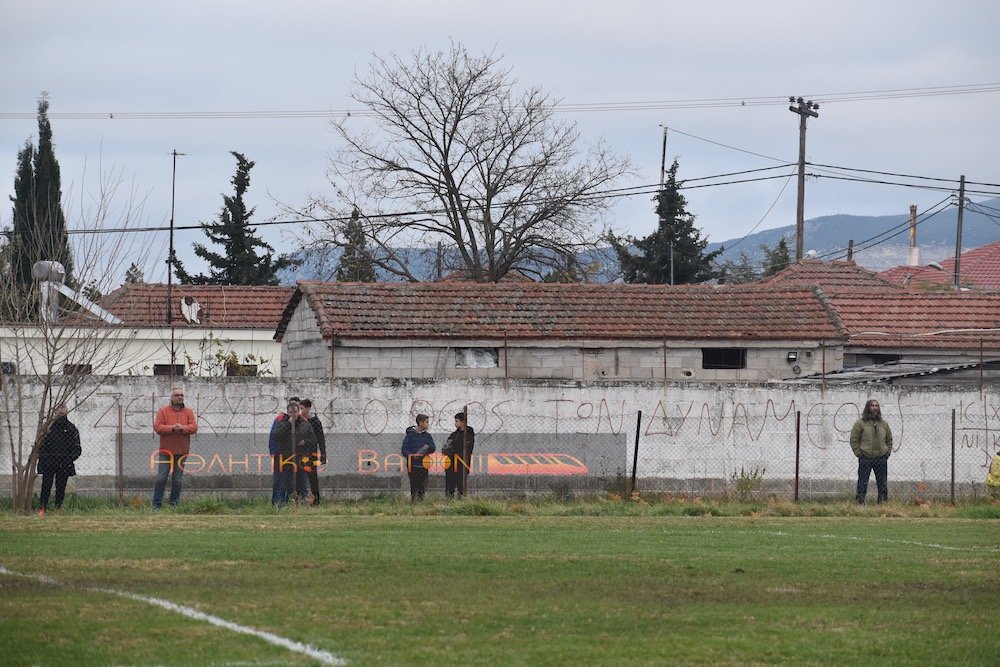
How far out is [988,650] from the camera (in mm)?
9172

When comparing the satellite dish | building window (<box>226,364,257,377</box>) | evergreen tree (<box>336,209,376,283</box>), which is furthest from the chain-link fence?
evergreen tree (<box>336,209,376,283</box>)

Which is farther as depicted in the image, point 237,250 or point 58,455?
point 237,250

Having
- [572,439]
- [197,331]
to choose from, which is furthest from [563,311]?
[197,331]

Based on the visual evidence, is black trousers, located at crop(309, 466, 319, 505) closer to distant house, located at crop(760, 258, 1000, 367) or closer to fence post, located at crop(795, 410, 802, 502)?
fence post, located at crop(795, 410, 802, 502)

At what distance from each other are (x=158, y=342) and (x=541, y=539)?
2859 cm

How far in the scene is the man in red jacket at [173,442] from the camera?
21469mm

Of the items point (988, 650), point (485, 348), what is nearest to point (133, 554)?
point (988, 650)

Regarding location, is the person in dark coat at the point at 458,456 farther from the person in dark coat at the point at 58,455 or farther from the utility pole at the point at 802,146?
the utility pole at the point at 802,146

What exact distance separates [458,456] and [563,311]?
8661mm

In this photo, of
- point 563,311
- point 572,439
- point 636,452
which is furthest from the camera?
point 563,311

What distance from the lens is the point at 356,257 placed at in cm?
5191

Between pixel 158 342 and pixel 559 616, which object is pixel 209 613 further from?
pixel 158 342

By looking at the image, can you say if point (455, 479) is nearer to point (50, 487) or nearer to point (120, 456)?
point (120, 456)

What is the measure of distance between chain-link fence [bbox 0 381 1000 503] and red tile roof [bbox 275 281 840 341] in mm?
4827
